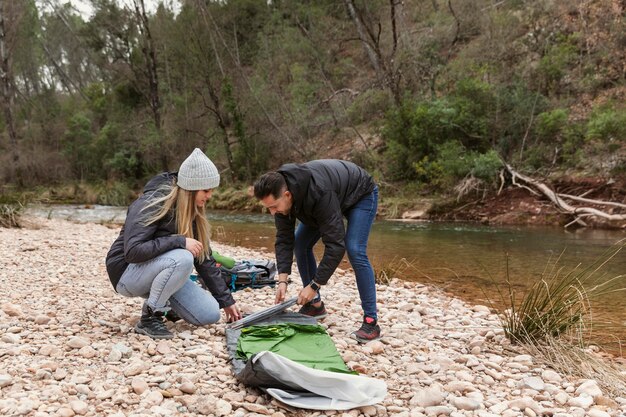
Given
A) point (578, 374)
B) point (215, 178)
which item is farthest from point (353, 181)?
point (578, 374)

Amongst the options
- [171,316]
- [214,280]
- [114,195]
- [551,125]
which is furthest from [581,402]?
[114,195]

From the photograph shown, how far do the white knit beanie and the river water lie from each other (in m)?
2.27

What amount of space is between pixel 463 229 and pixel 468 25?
452 inches

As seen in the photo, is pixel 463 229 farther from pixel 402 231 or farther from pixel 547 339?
pixel 547 339

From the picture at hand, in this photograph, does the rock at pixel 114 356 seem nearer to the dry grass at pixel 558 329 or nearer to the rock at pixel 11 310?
the rock at pixel 11 310

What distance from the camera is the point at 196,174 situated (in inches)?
123

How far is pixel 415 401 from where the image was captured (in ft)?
8.20

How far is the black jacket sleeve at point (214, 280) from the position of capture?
3408 mm

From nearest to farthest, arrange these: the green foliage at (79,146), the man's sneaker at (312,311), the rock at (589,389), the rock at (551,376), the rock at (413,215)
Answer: the rock at (589,389) → the rock at (551,376) → the man's sneaker at (312,311) → the rock at (413,215) → the green foliage at (79,146)

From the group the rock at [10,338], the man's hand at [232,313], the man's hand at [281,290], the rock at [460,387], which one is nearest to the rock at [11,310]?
the rock at [10,338]

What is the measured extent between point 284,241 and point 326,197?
0.61 metres

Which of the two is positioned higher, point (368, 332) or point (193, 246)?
point (193, 246)

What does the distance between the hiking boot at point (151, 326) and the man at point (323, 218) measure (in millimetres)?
806

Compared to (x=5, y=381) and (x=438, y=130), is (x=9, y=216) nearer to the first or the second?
(x=5, y=381)
